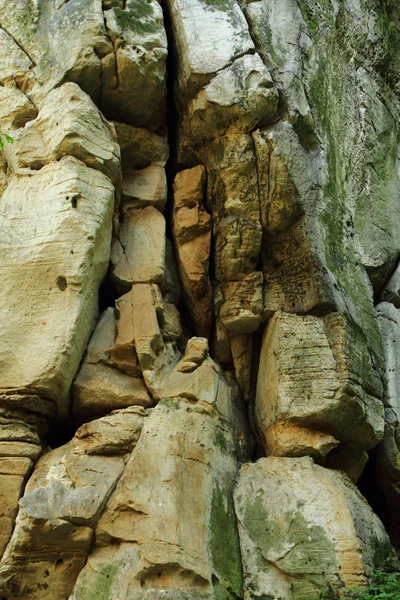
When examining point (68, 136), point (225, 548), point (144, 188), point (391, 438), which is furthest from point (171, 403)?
point (68, 136)

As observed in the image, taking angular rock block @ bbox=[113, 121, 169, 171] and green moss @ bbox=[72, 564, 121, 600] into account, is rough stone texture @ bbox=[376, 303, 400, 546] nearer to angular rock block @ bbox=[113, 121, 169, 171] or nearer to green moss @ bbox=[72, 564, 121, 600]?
angular rock block @ bbox=[113, 121, 169, 171]

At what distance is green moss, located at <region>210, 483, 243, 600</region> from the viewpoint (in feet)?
19.0

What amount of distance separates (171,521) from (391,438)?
2.88 metres

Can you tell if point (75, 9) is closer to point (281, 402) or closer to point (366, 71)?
point (366, 71)

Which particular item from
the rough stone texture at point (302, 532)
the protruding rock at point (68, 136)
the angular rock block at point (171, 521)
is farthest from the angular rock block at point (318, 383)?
the protruding rock at point (68, 136)

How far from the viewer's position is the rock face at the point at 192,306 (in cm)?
590

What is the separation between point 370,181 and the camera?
8820mm

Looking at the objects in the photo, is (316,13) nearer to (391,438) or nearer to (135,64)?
(135,64)

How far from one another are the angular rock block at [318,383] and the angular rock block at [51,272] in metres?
1.89

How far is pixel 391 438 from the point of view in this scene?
297 inches

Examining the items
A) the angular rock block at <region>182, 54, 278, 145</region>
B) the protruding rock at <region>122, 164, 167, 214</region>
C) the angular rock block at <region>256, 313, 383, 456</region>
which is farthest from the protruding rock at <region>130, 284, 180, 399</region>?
the angular rock block at <region>182, 54, 278, 145</region>

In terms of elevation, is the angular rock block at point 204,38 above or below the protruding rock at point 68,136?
above

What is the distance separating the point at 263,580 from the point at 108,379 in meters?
2.35

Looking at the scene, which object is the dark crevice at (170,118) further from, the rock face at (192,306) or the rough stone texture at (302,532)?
the rough stone texture at (302,532)
